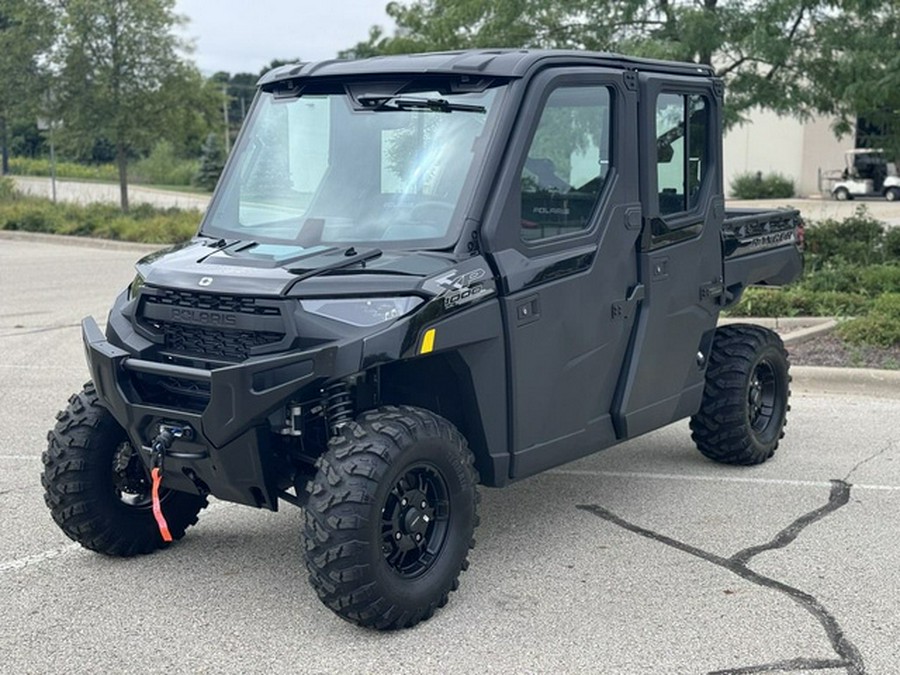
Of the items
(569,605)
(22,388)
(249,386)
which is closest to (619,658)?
(569,605)

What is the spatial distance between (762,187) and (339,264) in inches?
1645

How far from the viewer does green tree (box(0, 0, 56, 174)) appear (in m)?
24.0

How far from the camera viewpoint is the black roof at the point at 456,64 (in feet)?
15.5

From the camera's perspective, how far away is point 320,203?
487 centimetres

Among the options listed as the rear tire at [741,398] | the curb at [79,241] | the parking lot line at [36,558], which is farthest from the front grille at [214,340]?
the curb at [79,241]

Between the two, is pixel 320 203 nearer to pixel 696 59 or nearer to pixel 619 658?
pixel 619 658

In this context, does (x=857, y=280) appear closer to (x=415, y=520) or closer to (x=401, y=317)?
(x=415, y=520)

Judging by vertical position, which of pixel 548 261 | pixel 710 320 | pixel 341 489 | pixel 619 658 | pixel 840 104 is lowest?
pixel 619 658

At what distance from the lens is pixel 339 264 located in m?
4.35

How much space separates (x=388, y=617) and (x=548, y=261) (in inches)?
63.7

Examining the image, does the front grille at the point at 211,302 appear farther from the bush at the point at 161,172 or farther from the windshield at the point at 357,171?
the bush at the point at 161,172

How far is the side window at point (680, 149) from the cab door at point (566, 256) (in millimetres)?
283

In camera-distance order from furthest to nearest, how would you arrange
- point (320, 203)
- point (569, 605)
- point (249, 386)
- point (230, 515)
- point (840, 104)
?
point (840, 104) → point (230, 515) → point (320, 203) → point (569, 605) → point (249, 386)

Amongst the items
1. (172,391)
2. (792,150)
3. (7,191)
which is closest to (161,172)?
(7,191)
